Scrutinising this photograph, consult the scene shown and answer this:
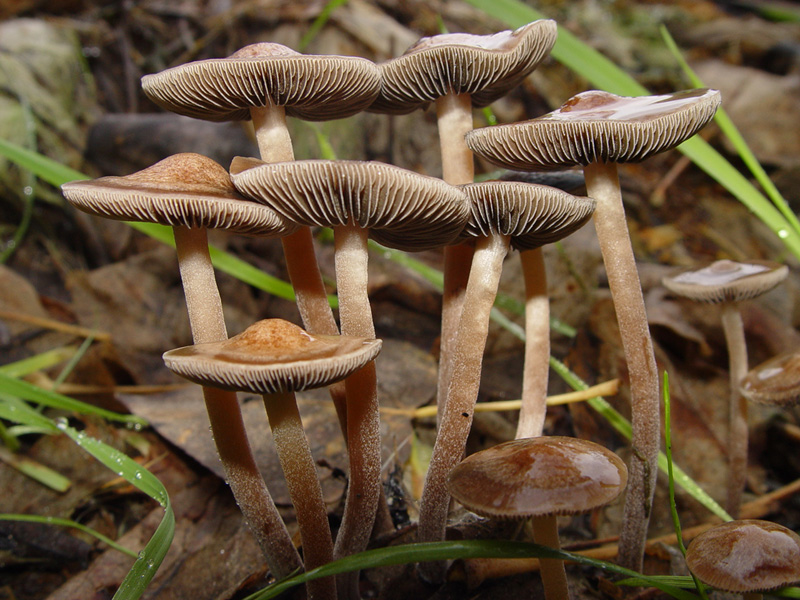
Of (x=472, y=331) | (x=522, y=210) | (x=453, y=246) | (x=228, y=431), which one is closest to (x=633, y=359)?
(x=472, y=331)

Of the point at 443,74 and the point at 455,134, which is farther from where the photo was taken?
the point at 455,134

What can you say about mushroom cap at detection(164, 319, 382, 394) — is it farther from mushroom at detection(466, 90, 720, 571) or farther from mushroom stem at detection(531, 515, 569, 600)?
mushroom at detection(466, 90, 720, 571)

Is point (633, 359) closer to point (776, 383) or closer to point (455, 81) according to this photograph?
point (776, 383)

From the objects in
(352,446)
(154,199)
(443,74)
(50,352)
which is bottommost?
(352,446)

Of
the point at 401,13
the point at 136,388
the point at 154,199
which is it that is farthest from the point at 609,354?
the point at 401,13

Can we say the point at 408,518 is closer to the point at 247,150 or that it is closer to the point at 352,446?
the point at 352,446
